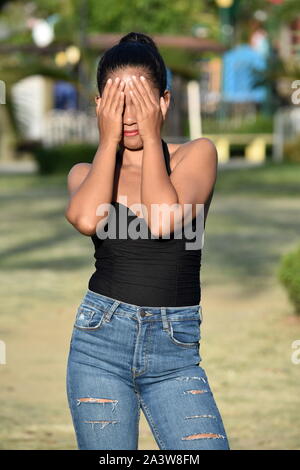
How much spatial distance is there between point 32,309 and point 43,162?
1606 centimetres

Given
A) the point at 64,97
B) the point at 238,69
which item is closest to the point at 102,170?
the point at 238,69

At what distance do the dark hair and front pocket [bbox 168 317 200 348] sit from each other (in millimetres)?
666

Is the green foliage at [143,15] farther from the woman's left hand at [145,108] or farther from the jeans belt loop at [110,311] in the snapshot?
the jeans belt loop at [110,311]

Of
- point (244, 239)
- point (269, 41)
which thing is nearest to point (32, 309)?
point (244, 239)

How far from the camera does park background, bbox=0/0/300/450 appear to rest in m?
6.57

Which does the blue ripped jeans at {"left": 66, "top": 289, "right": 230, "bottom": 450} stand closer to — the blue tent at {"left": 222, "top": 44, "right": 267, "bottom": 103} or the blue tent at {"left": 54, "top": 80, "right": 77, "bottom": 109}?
the blue tent at {"left": 222, "top": 44, "right": 267, "bottom": 103}

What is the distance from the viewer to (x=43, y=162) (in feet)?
84.0

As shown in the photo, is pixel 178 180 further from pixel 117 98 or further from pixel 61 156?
pixel 61 156

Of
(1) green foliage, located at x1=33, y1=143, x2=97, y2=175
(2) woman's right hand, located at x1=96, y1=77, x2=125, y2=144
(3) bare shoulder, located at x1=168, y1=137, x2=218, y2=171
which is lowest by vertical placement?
(1) green foliage, located at x1=33, y1=143, x2=97, y2=175

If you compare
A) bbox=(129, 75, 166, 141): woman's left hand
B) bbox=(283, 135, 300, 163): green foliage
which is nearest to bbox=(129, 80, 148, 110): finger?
bbox=(129, 75, 166, 141): woman's left hand

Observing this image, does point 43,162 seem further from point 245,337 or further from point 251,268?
point 245,337

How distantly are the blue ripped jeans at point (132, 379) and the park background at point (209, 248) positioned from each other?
0.72 m

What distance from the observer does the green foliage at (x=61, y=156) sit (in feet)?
83.9

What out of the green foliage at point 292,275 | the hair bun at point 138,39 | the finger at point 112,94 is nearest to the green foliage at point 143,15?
the green foliage at point 292,275
